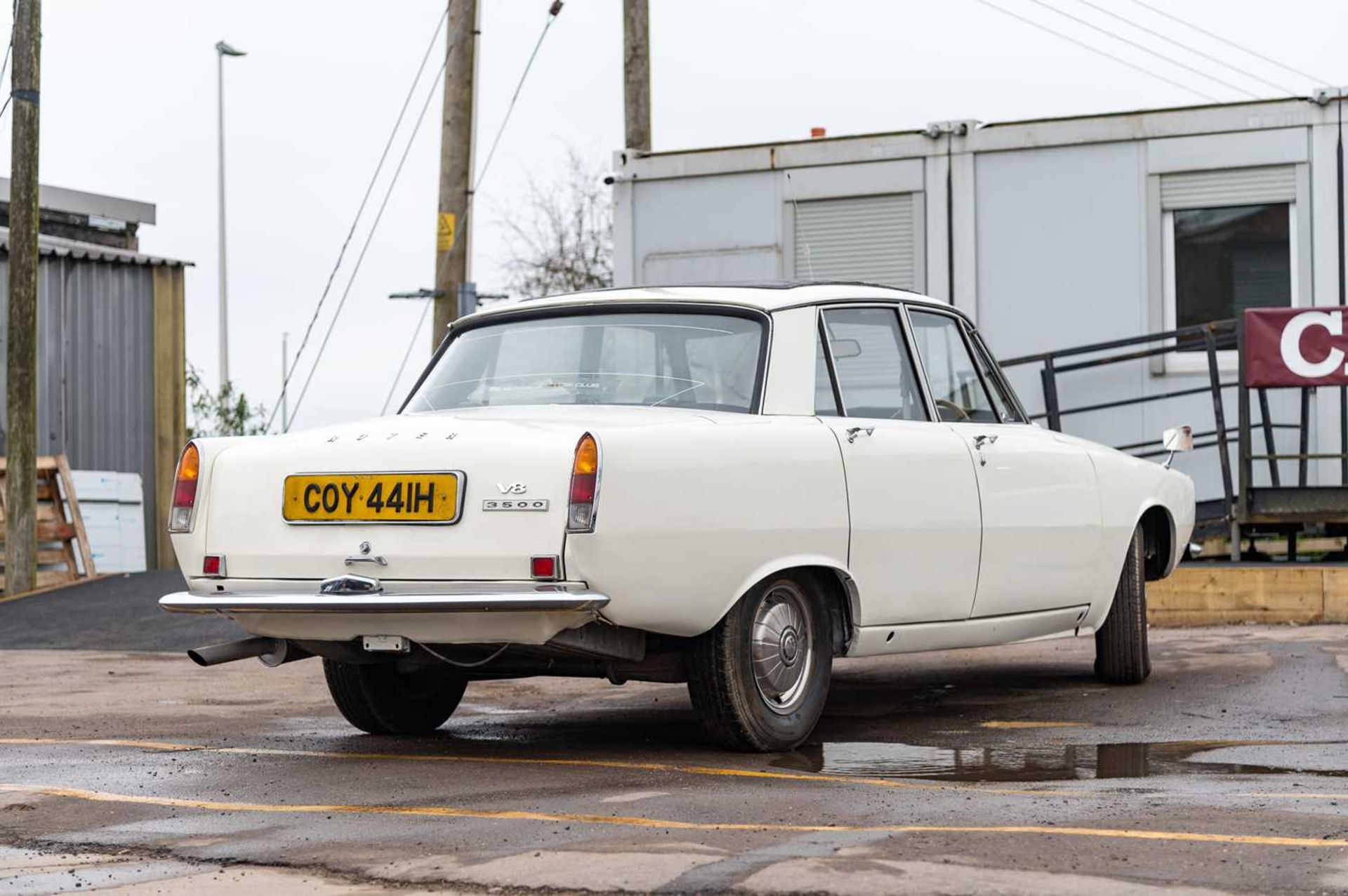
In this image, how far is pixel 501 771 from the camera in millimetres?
6086

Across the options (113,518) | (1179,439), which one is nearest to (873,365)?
(1179,439)

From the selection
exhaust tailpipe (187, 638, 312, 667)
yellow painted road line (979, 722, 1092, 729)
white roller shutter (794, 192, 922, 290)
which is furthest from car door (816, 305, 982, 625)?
white roller shutter (794, 192, 922, 290)

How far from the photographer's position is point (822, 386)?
22.3 ft

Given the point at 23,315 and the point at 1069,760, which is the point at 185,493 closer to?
the point at 1069,760

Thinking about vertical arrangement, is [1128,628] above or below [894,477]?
below

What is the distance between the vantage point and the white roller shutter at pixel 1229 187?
1406 centimetres

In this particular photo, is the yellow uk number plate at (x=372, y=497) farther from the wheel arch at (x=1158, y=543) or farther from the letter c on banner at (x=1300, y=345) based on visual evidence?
the letter c on banner at (x=1300, y=345)

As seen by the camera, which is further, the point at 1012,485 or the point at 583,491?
the point at 1012,485

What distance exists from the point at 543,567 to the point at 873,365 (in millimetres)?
1908

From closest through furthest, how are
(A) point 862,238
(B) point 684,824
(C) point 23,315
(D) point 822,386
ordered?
1. (B) point 684,824
2. (D) point 822,386
3. (A) point 862,238
4. (C) point 23,315

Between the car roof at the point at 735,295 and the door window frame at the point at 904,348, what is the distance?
0.9 inches

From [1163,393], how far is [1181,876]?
10.5 meters

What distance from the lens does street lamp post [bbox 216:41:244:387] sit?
39750mm

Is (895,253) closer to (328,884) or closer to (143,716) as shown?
(143,716)
